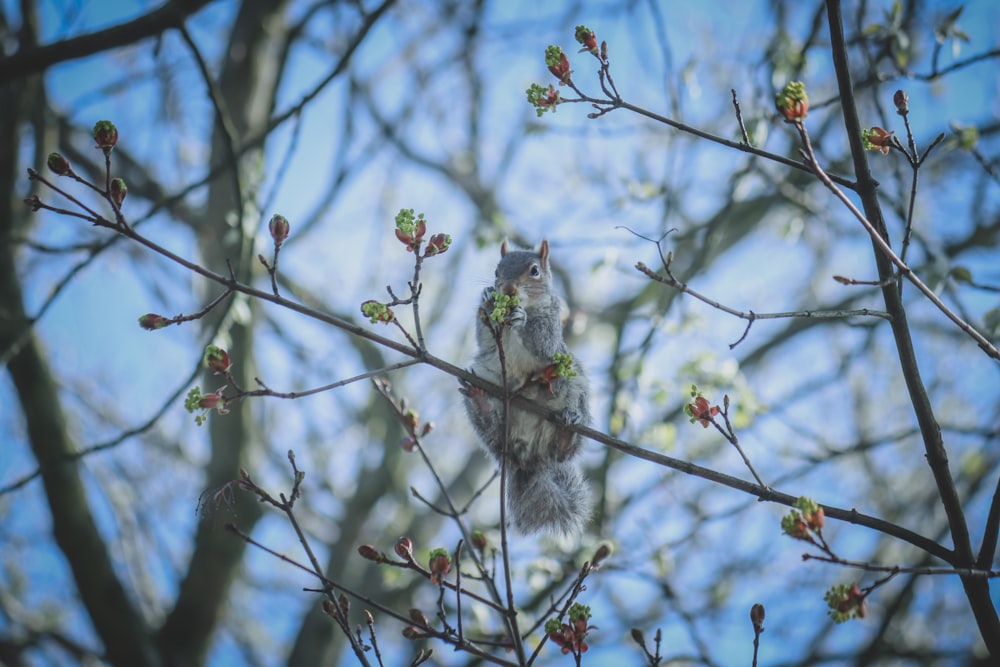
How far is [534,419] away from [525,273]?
0.65 m

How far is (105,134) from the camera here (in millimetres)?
1651

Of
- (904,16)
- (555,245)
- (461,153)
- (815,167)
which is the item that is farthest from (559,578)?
(461,153)

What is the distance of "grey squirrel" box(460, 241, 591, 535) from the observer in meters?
3.11

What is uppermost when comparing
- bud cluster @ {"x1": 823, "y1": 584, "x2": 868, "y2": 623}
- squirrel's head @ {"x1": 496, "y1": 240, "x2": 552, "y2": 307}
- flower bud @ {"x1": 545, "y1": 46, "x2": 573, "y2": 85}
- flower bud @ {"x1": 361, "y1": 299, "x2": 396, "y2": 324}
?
squirrel's head @ {"x1": 496, "y1": 240, "x2": 552, "y2": 307}

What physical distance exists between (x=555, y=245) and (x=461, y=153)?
8.19ft

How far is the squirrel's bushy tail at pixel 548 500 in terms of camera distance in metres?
3.18

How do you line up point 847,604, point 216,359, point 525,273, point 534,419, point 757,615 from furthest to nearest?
point 525,273 → point 534,419 → point 757,615 → point 216,359 → point 847,604

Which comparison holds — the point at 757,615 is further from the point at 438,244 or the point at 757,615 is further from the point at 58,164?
the point at 58,164

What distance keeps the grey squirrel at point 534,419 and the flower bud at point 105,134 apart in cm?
158

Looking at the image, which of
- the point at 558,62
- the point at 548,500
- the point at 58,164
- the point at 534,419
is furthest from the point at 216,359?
the point at 548,500

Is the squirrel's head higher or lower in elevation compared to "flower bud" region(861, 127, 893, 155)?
higher

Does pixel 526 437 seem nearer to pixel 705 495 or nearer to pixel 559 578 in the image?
pixel 559 578

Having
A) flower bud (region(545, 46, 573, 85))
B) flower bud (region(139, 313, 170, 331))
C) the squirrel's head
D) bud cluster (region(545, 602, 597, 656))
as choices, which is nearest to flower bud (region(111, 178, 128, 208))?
flower bud (region(139, 313, 170, 331))

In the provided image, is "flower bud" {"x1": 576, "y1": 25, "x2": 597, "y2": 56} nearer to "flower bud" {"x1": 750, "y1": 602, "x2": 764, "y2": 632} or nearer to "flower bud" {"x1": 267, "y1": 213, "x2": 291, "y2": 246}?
"flower bud" {"x1": 267, "y1": 213, "x2": 291, "y2": 246}
